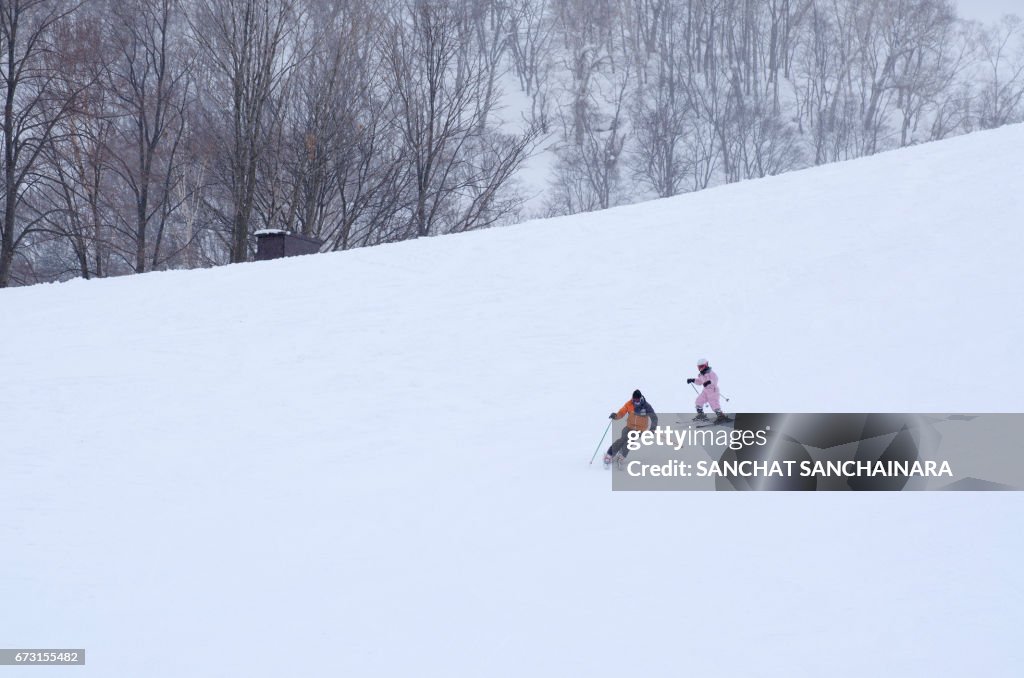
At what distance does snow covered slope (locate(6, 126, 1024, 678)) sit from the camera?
6098mm

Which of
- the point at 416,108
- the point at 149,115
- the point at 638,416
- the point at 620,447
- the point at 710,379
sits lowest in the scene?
the point at 620,447

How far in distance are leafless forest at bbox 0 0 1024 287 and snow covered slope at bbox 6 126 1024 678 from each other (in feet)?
38.9

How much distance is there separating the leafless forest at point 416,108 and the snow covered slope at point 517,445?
38.9ft

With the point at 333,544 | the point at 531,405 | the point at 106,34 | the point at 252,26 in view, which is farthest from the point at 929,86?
the point at 333,544

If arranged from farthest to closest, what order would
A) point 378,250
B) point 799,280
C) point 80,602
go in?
point 378,250
point 799,280
point 80,602

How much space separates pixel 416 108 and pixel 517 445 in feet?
82.9

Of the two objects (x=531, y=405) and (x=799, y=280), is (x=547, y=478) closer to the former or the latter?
(x=531, y=405)

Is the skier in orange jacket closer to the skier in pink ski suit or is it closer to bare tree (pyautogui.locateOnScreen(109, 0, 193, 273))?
the skier in pink ski suit

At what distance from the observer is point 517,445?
32.5 ft

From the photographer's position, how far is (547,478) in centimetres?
890

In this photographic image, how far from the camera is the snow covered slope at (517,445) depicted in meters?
6.10

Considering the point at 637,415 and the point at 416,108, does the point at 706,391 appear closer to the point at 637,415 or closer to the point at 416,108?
the point at 637,415

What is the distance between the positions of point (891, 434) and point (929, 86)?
49961mm

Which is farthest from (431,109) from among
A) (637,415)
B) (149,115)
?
(637,415)
